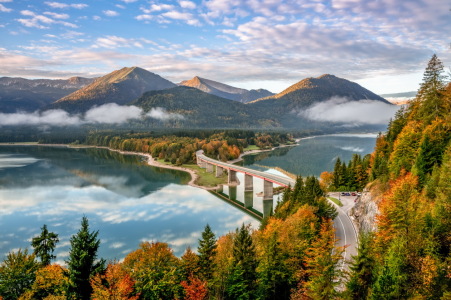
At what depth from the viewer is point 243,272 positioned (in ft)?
89.7

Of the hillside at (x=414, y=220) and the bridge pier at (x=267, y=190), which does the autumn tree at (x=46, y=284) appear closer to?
the hillside at (x=414, y=220)

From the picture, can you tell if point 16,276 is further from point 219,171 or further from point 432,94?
point 219,171

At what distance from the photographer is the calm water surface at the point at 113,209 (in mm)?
52531

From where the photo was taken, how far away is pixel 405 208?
25.6 m

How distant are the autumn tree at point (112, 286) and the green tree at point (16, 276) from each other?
31.1 feet

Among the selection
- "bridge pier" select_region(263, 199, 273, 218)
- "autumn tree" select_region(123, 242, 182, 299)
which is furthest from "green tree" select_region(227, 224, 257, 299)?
"bridge pier" select_region(263, 199, 273, 218)

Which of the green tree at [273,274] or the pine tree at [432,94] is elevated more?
the pine tree at [432,94]

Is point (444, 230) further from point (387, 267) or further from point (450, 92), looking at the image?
point (450, 92)

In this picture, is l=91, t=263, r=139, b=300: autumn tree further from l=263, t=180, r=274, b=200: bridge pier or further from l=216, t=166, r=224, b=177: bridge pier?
l=216, t=166, r=224, b=177: bridge pier

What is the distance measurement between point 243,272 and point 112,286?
10827 millimetres

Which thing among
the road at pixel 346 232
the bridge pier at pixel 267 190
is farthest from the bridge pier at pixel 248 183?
the road at pixel 346 232

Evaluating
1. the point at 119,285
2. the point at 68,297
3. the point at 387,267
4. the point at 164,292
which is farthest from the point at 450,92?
the point at 68,297

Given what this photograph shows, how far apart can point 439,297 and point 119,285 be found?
823 inches

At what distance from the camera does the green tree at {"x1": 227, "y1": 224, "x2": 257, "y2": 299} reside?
86.9ft
